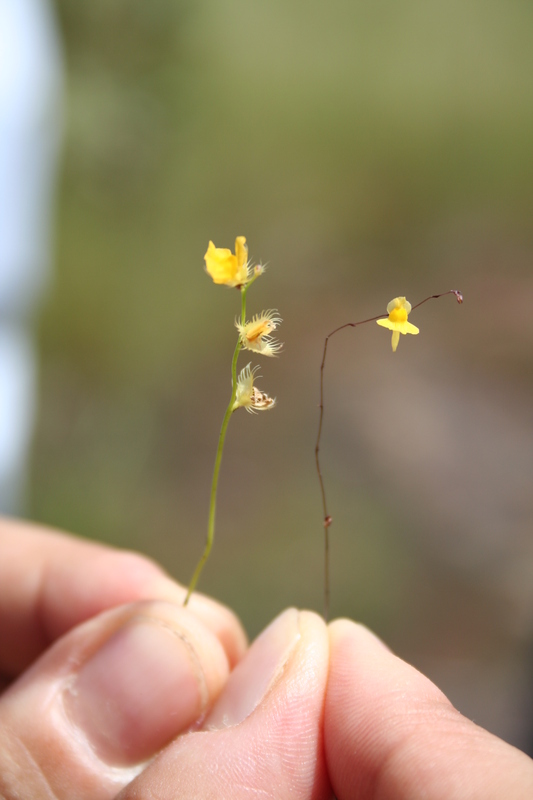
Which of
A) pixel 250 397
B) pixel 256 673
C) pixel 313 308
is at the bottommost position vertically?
pixel 256 673

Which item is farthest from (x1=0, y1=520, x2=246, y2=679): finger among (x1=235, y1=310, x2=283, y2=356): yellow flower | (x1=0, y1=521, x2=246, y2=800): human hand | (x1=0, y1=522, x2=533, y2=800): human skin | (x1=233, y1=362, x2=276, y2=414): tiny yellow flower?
(x1=235, y1=310, x2=283, y2=356): yellow flower

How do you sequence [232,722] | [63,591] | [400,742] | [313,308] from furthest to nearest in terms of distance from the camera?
1. [313,308]
2. [63,591]
3. [232,722]
4. [400,742]

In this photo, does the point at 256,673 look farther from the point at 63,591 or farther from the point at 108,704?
the point at 63,591

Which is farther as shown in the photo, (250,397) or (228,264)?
(250,397)

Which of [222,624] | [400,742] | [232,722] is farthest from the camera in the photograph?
[222,624]

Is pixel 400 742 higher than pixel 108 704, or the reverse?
pixel 400 742

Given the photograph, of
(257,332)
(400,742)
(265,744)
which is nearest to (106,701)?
(265,744)

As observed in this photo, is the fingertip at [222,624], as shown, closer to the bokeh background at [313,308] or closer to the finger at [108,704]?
the finger at [108,704]

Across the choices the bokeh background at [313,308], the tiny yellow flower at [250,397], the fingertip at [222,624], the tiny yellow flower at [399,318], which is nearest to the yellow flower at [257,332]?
the tiny yellow flower at [250,397]
